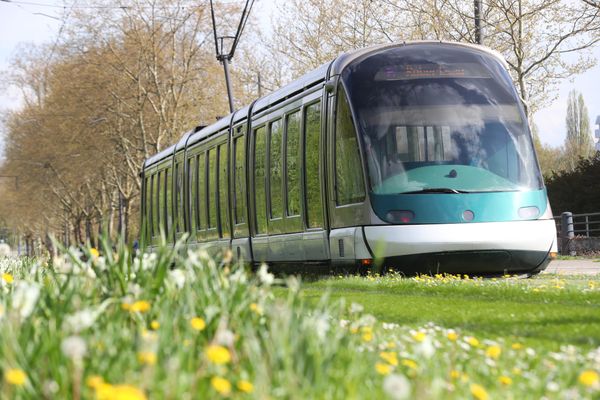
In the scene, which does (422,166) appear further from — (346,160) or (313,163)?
(313,163)

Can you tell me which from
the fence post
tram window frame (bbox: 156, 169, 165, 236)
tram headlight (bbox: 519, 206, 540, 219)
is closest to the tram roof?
tram headlight (bbox: 519, 206, 540, 219)

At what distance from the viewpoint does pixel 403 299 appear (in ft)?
35.9

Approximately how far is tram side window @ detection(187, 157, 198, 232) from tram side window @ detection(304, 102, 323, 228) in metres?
7.49

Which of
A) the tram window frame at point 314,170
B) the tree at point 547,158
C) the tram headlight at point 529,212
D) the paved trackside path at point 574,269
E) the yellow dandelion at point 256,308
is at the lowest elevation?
the paved trackside path at point 574,269

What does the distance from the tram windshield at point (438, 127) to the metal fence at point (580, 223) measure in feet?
54.2

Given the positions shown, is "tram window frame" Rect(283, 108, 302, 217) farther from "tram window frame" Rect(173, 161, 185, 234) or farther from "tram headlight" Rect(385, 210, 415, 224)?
"tram window frame" Rect(173, 161, 185, 234)

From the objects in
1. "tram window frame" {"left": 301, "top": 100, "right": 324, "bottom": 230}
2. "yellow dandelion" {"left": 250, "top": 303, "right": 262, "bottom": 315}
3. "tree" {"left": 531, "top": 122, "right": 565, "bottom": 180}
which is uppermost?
"tree" {"left": 531, "top": 122, "right": 565, "bottom": 180}

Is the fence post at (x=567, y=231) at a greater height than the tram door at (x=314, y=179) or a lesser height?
lesser

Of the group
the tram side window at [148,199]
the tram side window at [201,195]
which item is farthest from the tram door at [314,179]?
the tram side window at [148,199]

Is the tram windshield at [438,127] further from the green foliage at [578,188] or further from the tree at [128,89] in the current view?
the tree at [128,89]

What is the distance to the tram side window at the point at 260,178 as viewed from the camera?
61.0 ft

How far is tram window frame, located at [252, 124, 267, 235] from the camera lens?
18.5 m

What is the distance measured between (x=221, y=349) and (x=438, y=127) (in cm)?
1117

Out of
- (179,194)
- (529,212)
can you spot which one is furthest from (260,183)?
(179,194)
